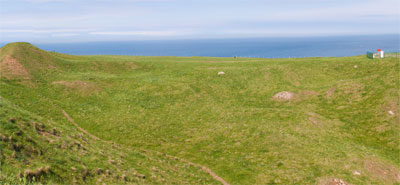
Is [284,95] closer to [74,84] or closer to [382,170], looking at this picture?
[382,170]

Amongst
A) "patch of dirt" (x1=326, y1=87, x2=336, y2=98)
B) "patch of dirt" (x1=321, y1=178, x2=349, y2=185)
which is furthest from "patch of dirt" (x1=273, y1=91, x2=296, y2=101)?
"patch of dirt" (x1=321, y1=178, x2=349, y2=185)

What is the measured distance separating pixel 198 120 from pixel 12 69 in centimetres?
3650

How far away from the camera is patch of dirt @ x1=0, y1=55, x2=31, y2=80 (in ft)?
149

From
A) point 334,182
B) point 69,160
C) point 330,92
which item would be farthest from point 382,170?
point 69,160

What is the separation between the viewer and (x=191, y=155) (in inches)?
1241

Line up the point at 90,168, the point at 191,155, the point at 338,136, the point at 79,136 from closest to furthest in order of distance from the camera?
the point at 90,168, the point at 79,136, the point at 191,155, the point at 338,136

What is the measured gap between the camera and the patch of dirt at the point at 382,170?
86.4ft

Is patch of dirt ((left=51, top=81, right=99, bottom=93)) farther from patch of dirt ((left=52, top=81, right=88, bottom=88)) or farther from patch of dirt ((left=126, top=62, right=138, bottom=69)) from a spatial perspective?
patch of dirt ((left=126, top=62, right=138, bottom=69))

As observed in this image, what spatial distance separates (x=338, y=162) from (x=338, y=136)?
27.2ft

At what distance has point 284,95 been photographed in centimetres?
4838

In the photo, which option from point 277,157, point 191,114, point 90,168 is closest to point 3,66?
point 191,114

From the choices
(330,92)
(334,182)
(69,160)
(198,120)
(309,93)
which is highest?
(330,92)

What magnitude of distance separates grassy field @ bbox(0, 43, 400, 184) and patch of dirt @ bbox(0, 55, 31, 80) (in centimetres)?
31

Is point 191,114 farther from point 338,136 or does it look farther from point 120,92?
point 338,136
